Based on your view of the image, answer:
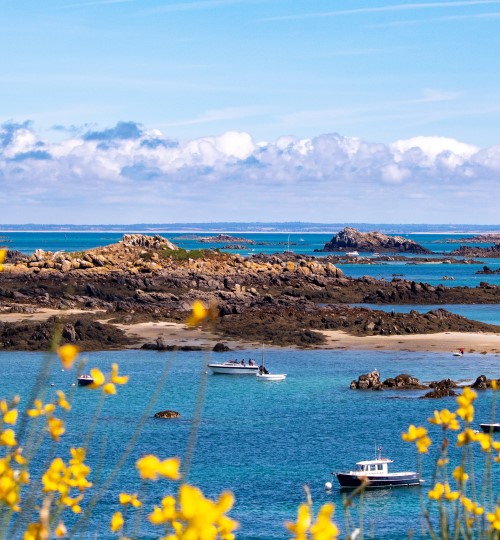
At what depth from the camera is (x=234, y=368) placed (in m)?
48.4

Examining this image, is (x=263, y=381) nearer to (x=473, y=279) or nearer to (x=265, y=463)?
(x=265, y=463)

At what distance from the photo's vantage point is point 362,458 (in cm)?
3108

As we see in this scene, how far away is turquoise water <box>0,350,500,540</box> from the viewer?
86.8 ft

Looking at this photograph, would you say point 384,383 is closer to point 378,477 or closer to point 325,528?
point 378,477

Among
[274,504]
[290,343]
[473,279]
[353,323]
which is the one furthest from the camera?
[473,279]

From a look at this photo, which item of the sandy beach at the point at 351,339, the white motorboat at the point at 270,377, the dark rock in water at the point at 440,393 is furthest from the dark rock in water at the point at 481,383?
the sandy beach at the point at 351,339

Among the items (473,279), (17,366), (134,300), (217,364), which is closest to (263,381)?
(217,364)

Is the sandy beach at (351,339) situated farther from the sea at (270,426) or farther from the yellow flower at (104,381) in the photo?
the yellow flower at (104,381)

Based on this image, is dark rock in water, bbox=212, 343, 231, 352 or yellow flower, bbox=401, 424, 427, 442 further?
dark rock in water, bbox=212, 343, 231, 352

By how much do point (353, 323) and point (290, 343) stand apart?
22.6 ft

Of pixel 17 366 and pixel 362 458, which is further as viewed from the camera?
pixel 17 366

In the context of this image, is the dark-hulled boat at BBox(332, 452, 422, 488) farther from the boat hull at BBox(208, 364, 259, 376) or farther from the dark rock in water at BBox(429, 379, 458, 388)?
the boat hull at BBox(208, 364, 259, 376)

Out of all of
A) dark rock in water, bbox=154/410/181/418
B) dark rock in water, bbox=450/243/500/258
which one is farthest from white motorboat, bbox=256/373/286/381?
dark rock in water, bbox=450/243/500/258

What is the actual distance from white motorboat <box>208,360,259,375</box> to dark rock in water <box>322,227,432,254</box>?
5414 inches
